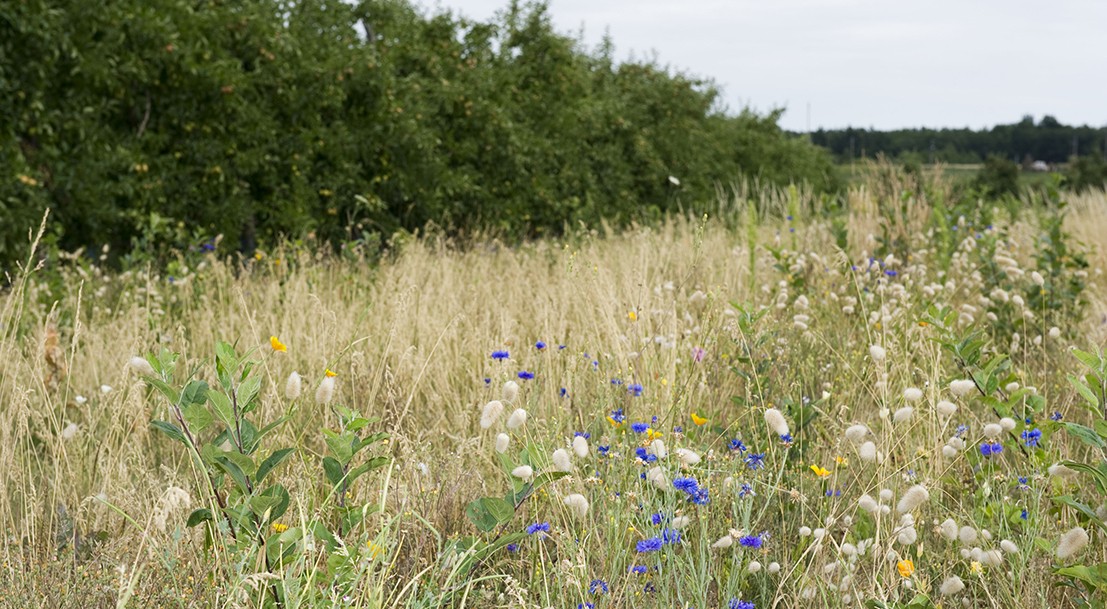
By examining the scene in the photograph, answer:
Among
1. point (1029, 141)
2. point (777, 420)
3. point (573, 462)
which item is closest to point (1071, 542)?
point (777, 420)

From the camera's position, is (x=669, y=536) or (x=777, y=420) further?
(x=777, y=420)

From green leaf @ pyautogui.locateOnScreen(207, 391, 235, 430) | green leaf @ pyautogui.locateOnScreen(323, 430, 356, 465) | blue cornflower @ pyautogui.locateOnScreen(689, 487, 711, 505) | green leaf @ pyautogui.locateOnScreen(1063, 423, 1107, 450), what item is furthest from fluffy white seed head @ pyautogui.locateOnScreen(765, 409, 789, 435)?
green leaf @ pyautogui.locateOnScreen(207, 391, 235, 430)

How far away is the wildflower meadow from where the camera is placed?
77.7 inches

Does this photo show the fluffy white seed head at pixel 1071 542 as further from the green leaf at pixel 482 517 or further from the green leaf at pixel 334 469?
the green leaf at pixel 334 469

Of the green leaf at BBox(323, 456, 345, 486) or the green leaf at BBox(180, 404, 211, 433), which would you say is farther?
the green leaf at BBox(323, 456, 345, 486)

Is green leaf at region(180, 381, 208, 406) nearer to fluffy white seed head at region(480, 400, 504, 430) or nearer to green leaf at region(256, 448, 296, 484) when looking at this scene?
green leaf at region(256, 448, 296, 484)

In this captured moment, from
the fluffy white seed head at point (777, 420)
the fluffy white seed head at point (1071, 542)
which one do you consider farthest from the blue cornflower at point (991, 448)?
the fluffy white seed head at point (777, 420)

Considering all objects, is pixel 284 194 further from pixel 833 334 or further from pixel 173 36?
pixel 833 334

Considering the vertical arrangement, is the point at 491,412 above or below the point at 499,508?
above

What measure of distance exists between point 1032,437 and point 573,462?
115 centimetres

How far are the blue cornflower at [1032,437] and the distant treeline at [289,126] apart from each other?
512cm

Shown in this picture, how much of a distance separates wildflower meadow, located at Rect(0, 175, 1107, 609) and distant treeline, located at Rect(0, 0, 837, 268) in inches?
78.1

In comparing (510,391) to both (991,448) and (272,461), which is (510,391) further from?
(991,448)

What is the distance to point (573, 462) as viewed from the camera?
2660 mm
